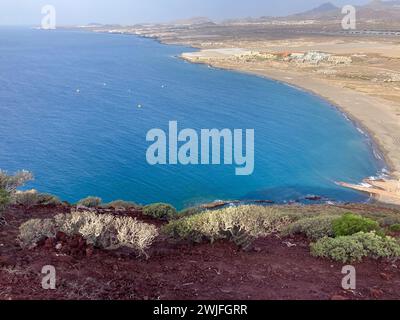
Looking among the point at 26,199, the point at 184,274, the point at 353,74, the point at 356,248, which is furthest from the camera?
the point at 353,74

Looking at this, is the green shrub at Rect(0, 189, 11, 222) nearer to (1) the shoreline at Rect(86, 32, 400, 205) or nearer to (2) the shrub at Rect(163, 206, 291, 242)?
(2) the shrub at Rect(163, 206, 291, 242)

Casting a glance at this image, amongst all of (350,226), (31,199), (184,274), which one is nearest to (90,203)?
(31,199)

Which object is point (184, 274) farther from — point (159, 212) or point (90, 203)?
point (90, 203)

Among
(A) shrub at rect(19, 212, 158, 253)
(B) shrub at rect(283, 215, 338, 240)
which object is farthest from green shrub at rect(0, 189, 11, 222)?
(B) shrub at rect(283, 215, 338, 240)

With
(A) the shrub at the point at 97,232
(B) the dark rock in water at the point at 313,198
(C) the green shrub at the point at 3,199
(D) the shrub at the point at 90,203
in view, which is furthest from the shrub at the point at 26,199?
(B) the dark rock in water at the point at 313,198
